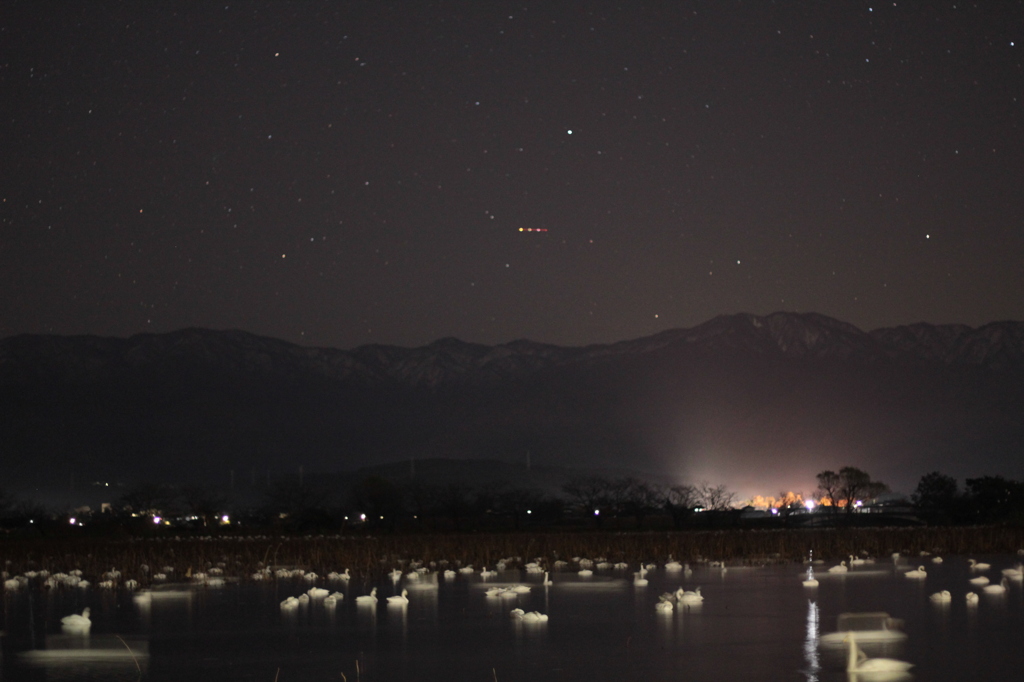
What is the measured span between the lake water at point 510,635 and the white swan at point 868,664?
16 centimetres

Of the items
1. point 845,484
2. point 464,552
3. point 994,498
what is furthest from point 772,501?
point 464,552

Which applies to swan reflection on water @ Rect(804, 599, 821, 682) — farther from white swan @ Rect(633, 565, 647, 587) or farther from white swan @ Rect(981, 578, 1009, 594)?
white swan @ Rect(633, 565, 647, 587)

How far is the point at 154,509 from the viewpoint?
11019 centimetres

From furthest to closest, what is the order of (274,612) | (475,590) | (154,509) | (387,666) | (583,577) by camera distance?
(154,509) < (583,577) < (475,590) < (274,612) < (387,666)

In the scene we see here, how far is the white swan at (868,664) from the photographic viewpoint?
1336 centimetres

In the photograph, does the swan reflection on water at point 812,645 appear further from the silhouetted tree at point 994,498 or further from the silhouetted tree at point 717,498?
the silhouetted tree at point 717,498

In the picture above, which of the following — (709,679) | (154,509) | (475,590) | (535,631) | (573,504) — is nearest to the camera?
(709,679)

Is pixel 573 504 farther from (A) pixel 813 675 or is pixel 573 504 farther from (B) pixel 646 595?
(A) pixel 813 675

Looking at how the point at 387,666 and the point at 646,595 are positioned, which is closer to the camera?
the point at 387,666

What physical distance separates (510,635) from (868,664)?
567 centimetres

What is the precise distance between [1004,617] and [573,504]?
102 metres

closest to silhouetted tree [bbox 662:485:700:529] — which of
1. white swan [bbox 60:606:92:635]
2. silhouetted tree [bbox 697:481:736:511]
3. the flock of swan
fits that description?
silhouetted tree [bbox 697:481:736:511]

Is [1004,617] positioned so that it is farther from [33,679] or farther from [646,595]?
[33,679]

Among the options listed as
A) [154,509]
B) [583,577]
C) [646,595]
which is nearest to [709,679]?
[646,595]
